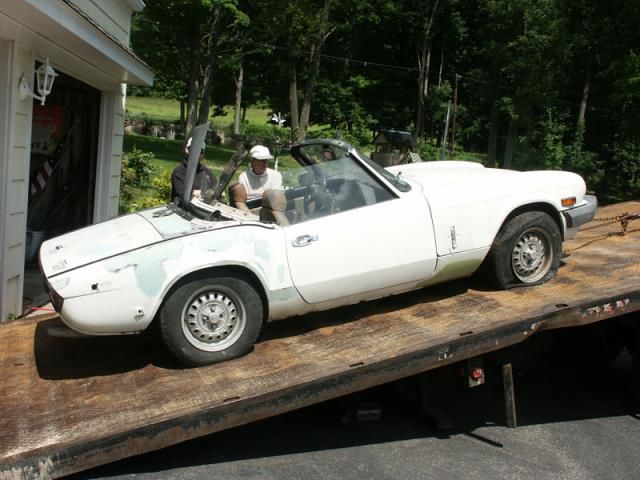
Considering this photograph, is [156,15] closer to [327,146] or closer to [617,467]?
[327,146]

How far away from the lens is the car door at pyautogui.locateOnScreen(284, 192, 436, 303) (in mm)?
4324

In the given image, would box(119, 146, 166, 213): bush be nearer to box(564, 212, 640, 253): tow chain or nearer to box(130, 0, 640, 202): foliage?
box(130, 0, 640, 202): foliage

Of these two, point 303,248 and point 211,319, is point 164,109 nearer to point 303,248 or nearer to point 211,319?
point 303,248

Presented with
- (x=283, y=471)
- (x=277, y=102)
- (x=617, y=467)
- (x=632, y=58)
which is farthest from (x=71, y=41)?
(x=277, y=102)

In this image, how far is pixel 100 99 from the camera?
10039mm

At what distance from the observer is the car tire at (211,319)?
392 centimetres

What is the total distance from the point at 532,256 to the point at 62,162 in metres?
7.77

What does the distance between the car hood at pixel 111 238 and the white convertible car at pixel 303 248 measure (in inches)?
0.5

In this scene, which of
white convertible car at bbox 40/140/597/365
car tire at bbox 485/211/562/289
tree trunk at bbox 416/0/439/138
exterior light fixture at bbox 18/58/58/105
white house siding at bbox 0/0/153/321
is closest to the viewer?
white convertible car at bbox 40/140/597/365

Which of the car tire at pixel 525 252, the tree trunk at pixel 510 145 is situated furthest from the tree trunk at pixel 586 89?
the car tire at pixel 525 252

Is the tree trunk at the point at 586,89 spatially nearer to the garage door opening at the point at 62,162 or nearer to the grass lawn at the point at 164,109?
the garage door opening at the point at 62,162

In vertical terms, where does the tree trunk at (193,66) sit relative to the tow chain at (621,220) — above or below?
above

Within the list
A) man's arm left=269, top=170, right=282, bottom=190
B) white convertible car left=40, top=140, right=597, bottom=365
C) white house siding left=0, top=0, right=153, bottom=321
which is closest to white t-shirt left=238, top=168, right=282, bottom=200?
man's arm left=269, top=170, right=282, bottom=190

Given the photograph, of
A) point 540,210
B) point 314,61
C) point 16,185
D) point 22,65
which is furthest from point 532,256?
point 314,61
